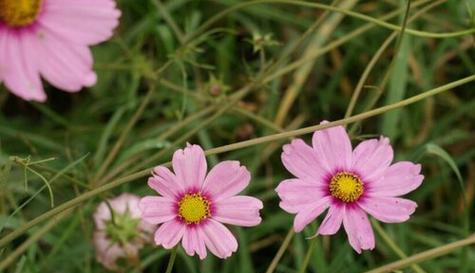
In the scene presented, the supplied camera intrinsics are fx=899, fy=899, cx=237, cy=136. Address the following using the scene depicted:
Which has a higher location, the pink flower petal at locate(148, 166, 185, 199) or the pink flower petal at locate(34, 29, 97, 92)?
the pink flower petal at locate(34, 29, 97, 92)

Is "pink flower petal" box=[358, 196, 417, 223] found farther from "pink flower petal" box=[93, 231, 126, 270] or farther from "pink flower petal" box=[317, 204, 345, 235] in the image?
"pink flower petal" box=[93, 231, 126, 270]

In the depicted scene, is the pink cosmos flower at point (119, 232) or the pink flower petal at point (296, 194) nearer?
the pink flower petal at point (296, 194)

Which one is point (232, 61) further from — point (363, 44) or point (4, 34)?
point (4, 34)

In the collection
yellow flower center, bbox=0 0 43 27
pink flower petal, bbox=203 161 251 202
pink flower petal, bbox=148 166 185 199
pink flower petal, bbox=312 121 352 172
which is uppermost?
yellow flower center, bbox=0 0 43 27

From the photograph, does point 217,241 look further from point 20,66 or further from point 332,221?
point 20,66

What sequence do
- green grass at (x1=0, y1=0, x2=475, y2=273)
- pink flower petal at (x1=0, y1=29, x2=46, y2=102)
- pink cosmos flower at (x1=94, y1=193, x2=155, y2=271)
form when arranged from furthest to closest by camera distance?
green grass at (x1=0, y1=0, x2=475, y2=273) < pink cosmos flower at (x1=94, y1=193, x2=155, y2=271) < pink flower petal at (x1=0, y1=29, x2=46, y2=102)

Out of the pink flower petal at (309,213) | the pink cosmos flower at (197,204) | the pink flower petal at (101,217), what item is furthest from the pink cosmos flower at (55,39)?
the pink flower petal at (101,217)

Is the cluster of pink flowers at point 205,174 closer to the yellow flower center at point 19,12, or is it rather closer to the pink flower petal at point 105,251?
the yellow flower center at point 19,12

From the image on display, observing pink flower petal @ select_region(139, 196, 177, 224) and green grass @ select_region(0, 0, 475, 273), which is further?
green grass @ select_region(0, 0, 475, 273)

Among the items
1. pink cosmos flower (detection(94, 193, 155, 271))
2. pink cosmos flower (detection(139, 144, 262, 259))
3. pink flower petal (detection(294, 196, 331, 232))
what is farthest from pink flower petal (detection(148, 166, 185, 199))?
pink cosmos flower (detection(94, 193, 155, 271))
